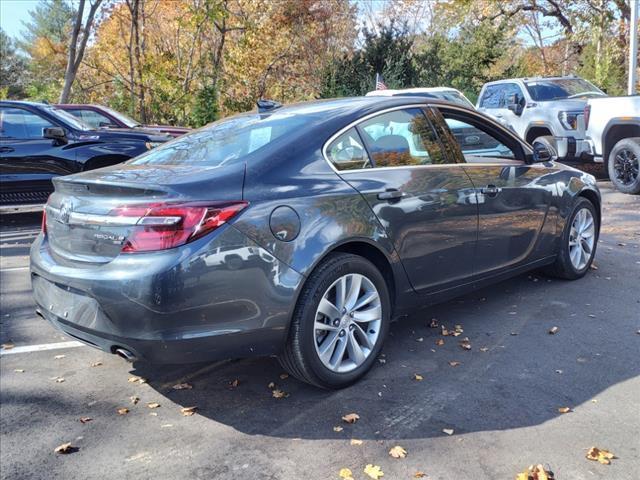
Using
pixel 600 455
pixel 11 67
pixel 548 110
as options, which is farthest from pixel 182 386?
pixel 11 67

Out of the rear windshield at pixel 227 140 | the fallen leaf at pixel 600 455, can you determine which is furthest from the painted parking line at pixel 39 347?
the fallen leaf at pixel 600 455

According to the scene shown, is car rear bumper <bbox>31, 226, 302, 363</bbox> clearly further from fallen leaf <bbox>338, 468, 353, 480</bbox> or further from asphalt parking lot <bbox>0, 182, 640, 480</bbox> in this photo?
fallen leaf <bbox>338, 468, 353, 480</bbox>

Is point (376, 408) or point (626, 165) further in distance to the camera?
point (626, 165)

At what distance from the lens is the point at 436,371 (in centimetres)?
368

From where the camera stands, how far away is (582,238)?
17.7 ft

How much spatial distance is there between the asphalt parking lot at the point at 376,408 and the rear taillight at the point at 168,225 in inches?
38.6

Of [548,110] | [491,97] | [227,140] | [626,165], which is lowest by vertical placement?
[626,165]

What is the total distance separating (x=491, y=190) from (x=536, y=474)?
2.24 metres

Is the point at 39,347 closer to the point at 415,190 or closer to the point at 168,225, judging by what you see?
the point at 168,225

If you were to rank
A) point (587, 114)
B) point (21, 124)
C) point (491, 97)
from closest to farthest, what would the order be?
point (21, 124)
point (587, 114)
point (491, 97)

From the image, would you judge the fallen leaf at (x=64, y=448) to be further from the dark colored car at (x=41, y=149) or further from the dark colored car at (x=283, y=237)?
the dark colored car at (x=41, y=149)

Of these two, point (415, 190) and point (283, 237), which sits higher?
point (415, 190)

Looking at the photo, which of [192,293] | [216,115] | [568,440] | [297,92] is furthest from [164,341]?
[297,92]

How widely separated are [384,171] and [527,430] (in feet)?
5.39
